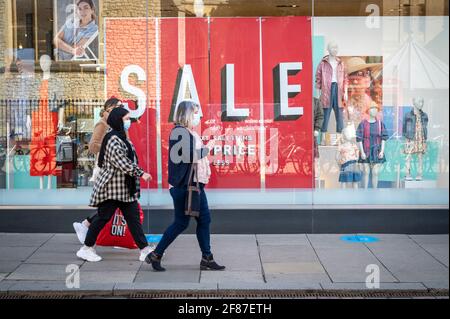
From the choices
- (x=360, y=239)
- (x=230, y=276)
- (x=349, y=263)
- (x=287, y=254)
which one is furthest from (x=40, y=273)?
(x=360, y=239)

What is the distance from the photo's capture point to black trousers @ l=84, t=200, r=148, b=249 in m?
7.72

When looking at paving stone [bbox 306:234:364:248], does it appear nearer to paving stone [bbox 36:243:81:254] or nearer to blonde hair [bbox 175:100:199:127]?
blonde hair [bbox 175:100:199:127]

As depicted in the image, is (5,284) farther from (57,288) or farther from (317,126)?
(317,126)

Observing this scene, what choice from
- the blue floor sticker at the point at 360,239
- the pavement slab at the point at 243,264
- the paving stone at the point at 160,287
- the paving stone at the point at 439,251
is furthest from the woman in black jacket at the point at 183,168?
the paving stone at the point at 439,251

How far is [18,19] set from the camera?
10031 mm

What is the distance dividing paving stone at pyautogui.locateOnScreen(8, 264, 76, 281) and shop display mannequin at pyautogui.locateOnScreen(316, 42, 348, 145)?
443 cm

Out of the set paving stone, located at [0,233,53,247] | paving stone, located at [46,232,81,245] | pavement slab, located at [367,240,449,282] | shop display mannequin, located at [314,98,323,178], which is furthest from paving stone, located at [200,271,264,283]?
shop display mannequin, located at [314,98,323,178]

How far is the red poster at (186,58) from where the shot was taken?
10.0m

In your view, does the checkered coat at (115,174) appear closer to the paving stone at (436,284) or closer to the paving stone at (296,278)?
the paving stone at (296,278)

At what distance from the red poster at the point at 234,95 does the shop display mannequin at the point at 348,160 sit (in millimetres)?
1259

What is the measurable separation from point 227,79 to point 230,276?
3.64 meters

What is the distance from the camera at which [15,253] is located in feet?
27.6

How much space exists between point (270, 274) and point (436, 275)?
1.76 meters
